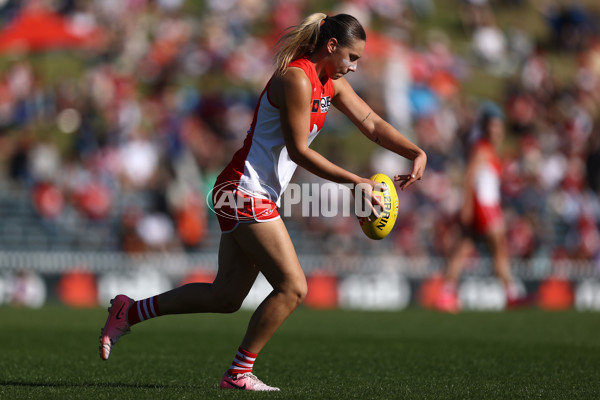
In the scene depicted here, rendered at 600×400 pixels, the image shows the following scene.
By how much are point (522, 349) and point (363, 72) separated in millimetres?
13161

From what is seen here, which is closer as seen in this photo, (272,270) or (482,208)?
(272,270)

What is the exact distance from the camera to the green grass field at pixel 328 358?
5.78 m

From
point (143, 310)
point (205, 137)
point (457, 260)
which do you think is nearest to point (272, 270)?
point (143, 310)

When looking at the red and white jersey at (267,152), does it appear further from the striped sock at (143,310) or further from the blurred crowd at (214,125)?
the blurred crowd at (214,125)

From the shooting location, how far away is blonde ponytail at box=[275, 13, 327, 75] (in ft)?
18.7

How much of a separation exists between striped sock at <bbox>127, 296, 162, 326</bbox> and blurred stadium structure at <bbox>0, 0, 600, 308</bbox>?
10.1m

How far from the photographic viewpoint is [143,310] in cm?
618

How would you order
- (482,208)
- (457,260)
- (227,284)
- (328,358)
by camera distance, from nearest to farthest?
1. (227,284)
2. (328,358)
3. (457,260)
4. (482,208)

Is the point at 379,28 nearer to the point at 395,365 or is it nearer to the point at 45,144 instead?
the point at 45,144

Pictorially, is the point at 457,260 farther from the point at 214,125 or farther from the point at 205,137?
the point at 214,125

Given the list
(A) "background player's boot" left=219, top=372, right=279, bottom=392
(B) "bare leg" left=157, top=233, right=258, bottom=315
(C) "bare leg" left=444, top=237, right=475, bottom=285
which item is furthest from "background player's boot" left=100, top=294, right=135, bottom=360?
(C) "bare leg" left=444, top=237, right=475, bottom=285

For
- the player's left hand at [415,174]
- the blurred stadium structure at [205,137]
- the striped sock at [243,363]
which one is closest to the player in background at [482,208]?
the blurred stadium structure at [205,137]

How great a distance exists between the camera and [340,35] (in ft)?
18.7

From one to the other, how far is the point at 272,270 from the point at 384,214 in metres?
0.72
